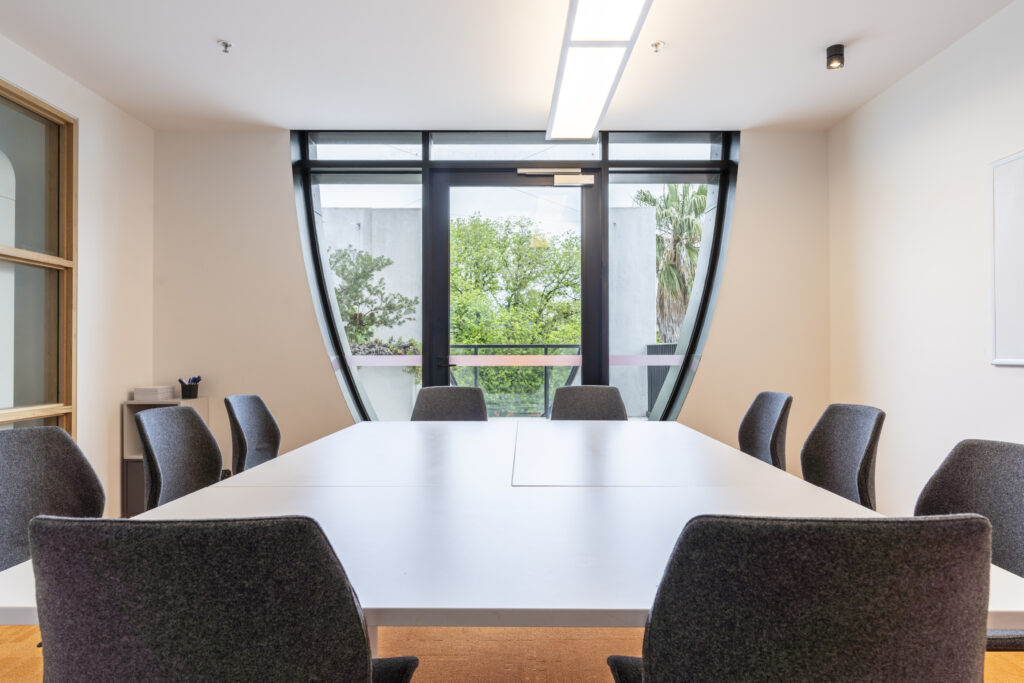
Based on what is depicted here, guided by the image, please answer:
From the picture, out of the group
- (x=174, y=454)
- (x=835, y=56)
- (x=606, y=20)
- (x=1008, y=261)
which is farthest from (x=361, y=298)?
(x=1008, y=261)

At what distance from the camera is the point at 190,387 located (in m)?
4.54

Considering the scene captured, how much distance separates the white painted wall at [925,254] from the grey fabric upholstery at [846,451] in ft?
4.23

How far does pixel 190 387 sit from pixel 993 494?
4.76 m

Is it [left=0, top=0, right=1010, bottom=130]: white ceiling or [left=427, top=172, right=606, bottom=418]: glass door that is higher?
[left=0, top=0, right=1010, bottom=130]: white ceiling

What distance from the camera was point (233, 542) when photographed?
737 mm

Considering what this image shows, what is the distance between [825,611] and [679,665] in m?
0.20

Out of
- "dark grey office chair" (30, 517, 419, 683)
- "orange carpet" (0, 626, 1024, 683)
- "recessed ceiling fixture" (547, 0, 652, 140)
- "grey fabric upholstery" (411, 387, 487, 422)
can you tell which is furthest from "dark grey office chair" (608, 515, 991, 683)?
"grey fabric upholstery" (411, 387, 487, 422)

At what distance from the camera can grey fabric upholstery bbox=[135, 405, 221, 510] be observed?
7.27 ft

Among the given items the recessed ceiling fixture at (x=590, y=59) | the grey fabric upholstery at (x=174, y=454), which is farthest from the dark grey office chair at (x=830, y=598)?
the grey fabric upholstery at (x=174, y=454)

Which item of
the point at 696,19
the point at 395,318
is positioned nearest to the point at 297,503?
the point at 696,19

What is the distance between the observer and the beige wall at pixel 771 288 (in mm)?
4730

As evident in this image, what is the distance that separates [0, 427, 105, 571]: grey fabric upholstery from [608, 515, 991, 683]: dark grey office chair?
195cm

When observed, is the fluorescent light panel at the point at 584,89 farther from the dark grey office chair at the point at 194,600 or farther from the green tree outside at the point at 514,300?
the dark grey office chair at the point at 194,600

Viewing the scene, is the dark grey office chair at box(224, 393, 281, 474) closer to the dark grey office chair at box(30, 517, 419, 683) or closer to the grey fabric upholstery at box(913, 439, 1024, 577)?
the dark grey office chair at box(30, 517, 419, 683)
